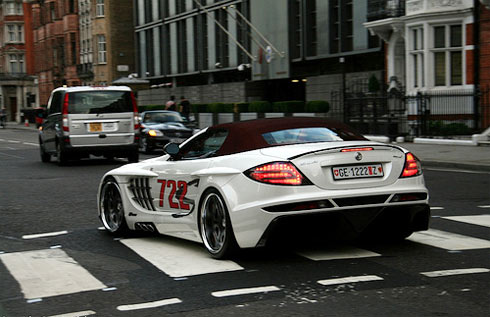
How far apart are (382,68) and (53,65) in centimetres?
5557

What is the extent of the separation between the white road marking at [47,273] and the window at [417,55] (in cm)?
2580

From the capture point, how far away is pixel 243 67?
1938 inches

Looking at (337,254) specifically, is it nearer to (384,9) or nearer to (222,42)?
(384,9)

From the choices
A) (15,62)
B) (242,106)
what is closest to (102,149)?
(242,106)

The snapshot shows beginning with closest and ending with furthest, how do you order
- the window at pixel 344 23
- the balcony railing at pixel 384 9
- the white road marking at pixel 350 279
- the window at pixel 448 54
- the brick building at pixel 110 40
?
the white road marking at pixel 350 279 < the window at pixel 448 54 < the balcony railing at pixel 384 9 < the window at pixel 344 23 < the brick building at pixel 110 40

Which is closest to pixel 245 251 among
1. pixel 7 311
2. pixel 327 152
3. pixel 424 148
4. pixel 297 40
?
pixel 327 152

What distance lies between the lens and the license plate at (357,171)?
7.27 meters

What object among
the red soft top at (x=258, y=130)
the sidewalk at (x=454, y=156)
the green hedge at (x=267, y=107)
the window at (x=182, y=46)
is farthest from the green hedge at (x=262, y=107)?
the red soft top at (x=258, y=130)

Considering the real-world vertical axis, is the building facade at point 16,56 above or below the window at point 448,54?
above

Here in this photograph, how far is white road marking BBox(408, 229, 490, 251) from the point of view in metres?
7.91

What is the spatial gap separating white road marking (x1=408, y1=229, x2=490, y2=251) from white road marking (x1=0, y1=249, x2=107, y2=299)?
10.5ft

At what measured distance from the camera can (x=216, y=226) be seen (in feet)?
24.8

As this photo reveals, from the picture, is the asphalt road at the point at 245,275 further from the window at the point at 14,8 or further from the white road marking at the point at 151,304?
the window at the point at 14,8

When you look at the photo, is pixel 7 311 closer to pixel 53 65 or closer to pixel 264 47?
pixel 264 47
